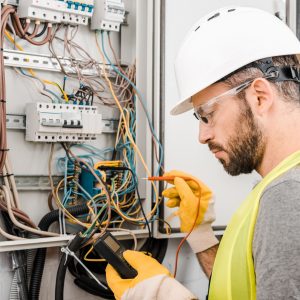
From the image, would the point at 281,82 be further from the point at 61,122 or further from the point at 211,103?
the point at 61,122

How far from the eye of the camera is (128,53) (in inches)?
79.9

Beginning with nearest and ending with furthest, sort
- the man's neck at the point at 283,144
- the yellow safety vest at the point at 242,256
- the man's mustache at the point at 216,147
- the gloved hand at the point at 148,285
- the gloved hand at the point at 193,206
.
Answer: the yellow safety vest at the point at 242,256 < the man's neck at the point at 283,144 < the man's mustache at the point at 216,147 < the gloved hand at the point at 148,285 < the gloved hand at the point at 193,206

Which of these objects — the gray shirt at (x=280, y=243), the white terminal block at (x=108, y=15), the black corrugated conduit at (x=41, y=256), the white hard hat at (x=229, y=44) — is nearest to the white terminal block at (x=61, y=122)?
the black corrugated conduit at (x=41, y=256)

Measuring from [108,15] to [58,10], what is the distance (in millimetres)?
224

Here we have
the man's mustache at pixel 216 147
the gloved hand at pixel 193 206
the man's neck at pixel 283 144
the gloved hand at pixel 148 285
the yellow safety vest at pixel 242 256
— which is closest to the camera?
the yellow safety vest at pixel 242 256

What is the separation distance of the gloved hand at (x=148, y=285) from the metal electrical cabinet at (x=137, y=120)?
0.35m

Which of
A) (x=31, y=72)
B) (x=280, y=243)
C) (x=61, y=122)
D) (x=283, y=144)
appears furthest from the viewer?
(x=31, y=72)

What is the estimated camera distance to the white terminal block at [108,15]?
1890 mm

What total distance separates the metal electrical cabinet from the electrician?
609 mm

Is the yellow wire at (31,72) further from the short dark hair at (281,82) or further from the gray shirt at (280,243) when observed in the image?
the gray shirt at (280,243)

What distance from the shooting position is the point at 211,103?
3.67 ft

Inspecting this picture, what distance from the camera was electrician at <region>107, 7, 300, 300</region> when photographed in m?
0.76

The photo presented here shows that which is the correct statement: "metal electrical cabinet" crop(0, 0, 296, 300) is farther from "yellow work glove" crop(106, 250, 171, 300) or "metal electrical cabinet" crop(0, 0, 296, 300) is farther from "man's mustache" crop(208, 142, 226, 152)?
"man's mustache" crop(208, 142, 226, 152)

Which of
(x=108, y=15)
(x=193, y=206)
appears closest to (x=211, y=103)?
(x=193, y=206)
